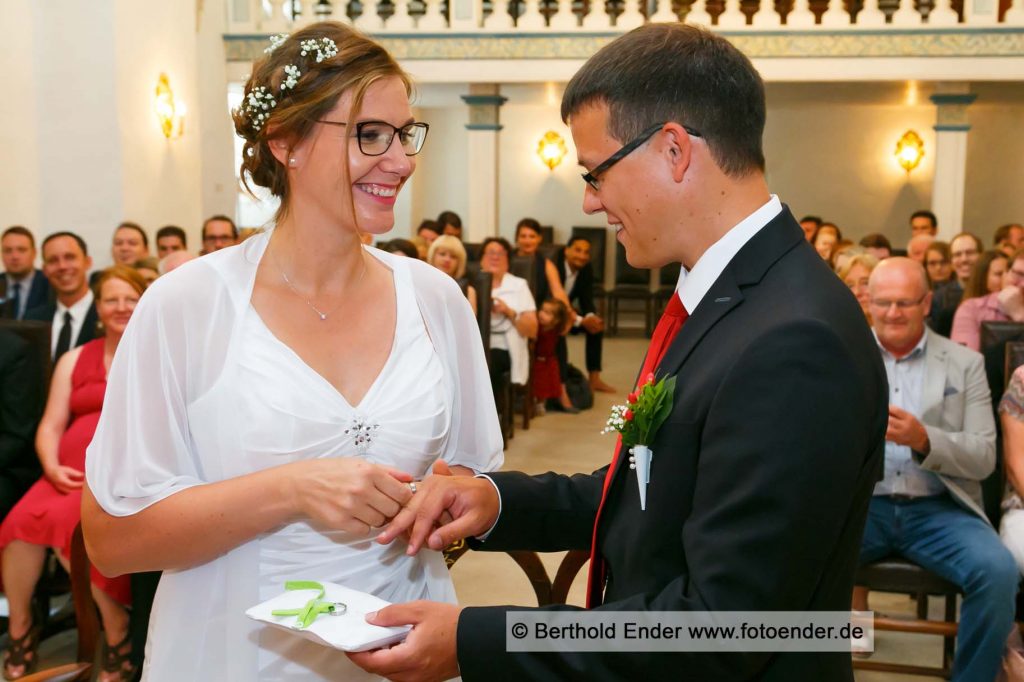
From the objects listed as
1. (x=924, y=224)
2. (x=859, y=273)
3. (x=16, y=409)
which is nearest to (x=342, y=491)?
(x=16, y=409)

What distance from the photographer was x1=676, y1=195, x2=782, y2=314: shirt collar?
1499 millimetres

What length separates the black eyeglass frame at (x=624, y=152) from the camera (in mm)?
1471

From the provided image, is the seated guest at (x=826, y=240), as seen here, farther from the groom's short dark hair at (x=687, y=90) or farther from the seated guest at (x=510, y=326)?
the groom's short dark hair at (x=687, y=90)

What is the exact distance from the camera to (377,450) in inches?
79.1

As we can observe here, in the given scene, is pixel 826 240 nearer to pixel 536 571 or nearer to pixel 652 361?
pixel 536 571

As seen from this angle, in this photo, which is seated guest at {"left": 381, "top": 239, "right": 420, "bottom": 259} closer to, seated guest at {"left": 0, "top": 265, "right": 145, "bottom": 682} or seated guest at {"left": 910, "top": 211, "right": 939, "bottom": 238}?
seated guest at {"left": 0, "top": 265, "right": 145, "bottom": 682}

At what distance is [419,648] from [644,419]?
461 mm

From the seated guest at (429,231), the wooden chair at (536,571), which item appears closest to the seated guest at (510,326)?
the seated guest at (429,231)

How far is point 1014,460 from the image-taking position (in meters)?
3.66

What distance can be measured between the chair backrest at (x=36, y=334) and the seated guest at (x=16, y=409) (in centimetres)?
1

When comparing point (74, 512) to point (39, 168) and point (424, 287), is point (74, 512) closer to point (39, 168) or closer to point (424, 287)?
point (424, 287)

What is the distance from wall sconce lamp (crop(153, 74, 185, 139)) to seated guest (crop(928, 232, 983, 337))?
7.22 m

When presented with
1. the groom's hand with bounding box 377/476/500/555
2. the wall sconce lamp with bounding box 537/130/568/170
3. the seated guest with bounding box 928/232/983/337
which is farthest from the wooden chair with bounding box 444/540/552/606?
the wall sconce lamp with bounding box 537/130/568/170

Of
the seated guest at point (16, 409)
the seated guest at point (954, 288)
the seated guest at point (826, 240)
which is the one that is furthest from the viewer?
the seated guest at point (826, 240)
